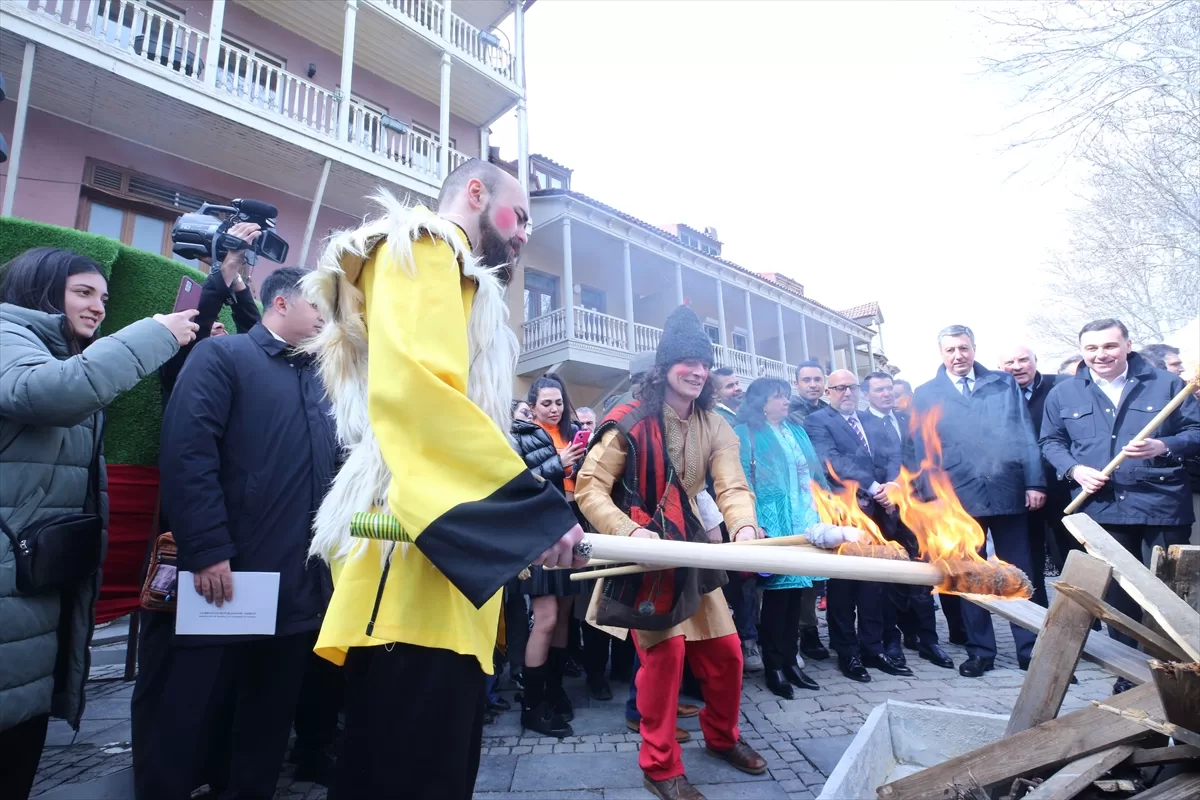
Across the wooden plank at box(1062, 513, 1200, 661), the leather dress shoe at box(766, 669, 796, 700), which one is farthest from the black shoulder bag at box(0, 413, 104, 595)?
the leather dress shoe at box(766, 669, 796, 700)

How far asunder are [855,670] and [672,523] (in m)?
2.61

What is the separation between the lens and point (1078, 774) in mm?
1707

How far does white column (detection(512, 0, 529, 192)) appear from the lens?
44.9ft

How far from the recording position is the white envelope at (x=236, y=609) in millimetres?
2262

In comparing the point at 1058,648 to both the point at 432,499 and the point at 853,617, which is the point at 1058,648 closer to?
the point at 432,499

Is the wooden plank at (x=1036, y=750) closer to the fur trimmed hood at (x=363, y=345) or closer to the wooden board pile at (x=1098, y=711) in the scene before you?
the wooden board pile at (x=1098, y=711)

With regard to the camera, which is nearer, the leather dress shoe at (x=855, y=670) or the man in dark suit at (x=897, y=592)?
the leather dress shoe at (x=855, y=670)

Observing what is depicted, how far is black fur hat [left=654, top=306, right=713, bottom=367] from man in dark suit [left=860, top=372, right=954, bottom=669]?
2.50 meters

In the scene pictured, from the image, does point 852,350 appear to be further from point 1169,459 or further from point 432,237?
point 432,237

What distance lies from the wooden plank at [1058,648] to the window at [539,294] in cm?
1385

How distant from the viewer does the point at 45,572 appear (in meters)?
2.08

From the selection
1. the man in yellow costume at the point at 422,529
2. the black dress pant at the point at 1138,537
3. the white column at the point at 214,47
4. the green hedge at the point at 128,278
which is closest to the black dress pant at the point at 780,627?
the black dress pant at the point at 1138,537

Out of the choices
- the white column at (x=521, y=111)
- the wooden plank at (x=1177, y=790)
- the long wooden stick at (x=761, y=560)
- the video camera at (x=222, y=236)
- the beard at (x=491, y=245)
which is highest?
the white column at (x=521, y=111)

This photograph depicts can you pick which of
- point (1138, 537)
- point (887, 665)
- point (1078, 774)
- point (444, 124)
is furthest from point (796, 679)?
point (444, 124)
